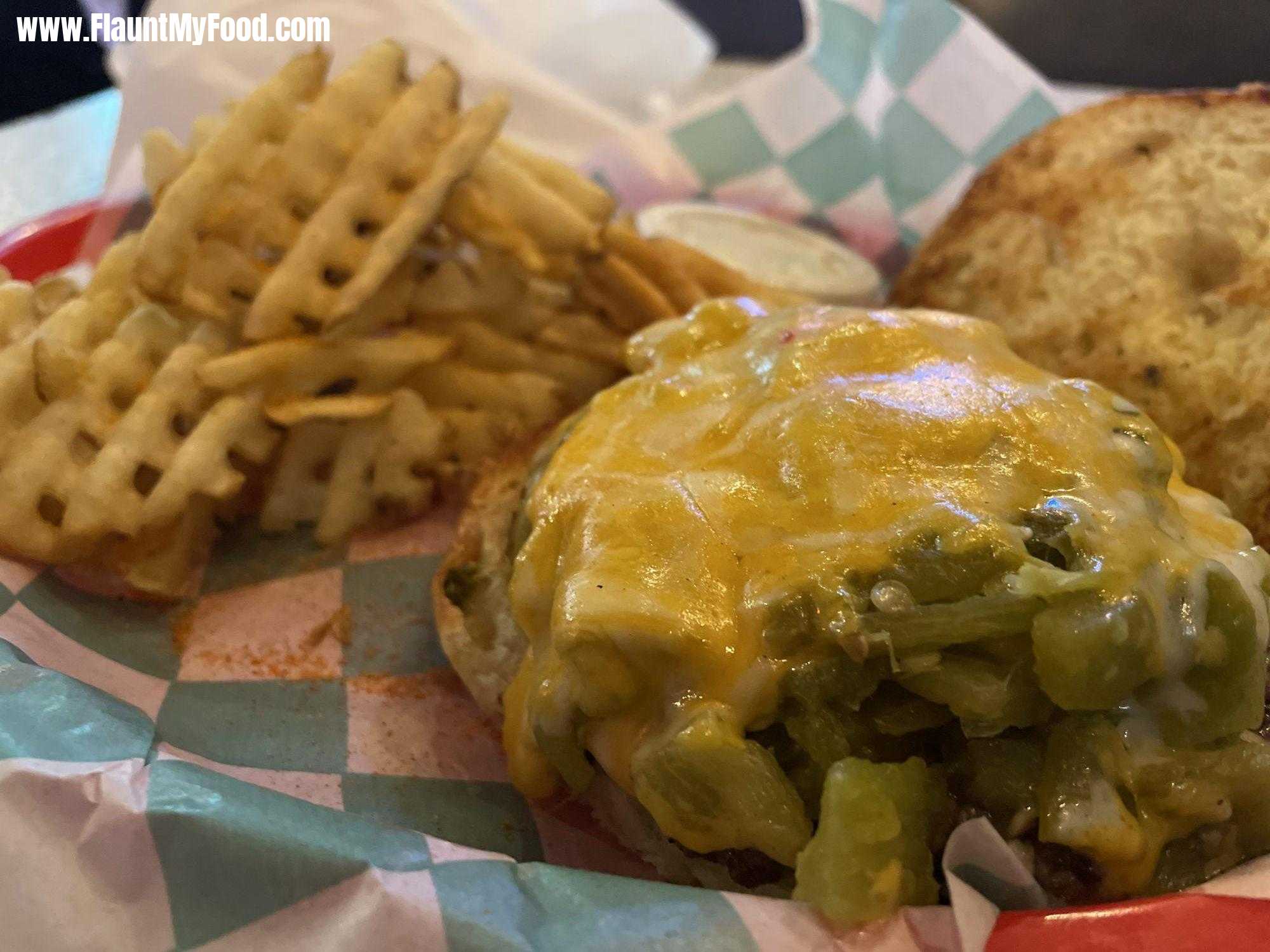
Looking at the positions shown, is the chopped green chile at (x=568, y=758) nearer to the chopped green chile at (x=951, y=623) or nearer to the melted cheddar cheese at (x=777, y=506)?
the melted cheddar cheese at (x=777, y=506)

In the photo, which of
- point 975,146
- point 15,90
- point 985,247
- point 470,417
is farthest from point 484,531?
point 15,90

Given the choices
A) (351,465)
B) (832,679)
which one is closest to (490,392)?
(351,465)

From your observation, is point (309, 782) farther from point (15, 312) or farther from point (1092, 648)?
point (1092, 648)

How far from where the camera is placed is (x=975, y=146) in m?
2.82

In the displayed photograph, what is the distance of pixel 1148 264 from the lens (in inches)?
76.2

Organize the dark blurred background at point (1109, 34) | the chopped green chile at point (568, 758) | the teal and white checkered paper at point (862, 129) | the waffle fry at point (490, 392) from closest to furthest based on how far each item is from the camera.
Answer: the chopped green chile at point (568, 758) → the waffle fry at point (490, 392) → the teal and white checkered paper at point (862, 129) → the dark blurred background at point (1109, 34)

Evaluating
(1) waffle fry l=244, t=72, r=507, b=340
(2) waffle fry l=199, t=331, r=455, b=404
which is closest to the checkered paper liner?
(2) waffle fry l=199, t=331, r=455, b=404

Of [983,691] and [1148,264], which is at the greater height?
[1148,264]

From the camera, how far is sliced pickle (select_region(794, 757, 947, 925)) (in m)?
1.07

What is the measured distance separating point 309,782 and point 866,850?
0.83 meters

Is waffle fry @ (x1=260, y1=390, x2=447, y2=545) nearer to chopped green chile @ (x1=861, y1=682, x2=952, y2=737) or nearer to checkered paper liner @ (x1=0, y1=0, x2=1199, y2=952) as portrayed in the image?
checkered paper liner @ (x1=0, y1=0, x2=1199, y2=952)

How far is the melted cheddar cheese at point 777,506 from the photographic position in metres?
1.18

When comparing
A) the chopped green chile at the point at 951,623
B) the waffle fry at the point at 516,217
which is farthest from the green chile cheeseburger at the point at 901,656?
the waffle fry at the point at 516,217

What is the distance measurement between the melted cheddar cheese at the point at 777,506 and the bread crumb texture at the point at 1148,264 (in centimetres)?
37
